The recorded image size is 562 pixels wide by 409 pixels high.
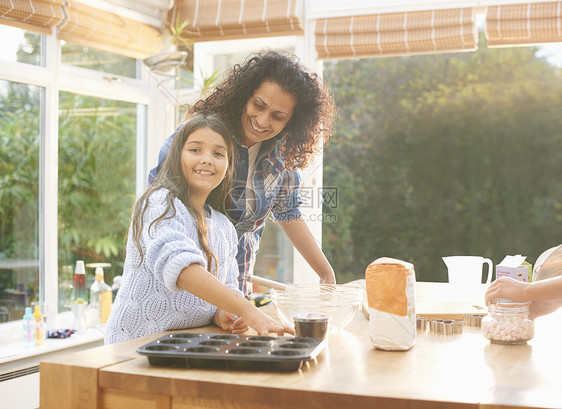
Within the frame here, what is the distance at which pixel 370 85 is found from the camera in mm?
2740

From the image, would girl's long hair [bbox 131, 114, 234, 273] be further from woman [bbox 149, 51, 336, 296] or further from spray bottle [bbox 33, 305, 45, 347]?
spray bottle [bbox 33, 305, 45, 347]

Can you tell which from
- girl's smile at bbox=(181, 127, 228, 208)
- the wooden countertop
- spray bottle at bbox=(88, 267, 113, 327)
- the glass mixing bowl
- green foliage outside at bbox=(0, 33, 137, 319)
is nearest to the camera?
the wooden countertop

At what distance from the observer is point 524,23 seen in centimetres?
280

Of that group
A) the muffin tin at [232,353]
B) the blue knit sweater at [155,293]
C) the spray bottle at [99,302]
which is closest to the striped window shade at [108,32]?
the spray bottle at [99,302]

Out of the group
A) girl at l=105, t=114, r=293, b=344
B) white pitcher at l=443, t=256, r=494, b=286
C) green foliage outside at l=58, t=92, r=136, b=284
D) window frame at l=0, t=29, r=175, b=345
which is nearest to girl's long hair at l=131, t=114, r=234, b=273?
girl at l=105, t=114, r=293, b=344

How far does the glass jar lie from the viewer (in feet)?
3.56

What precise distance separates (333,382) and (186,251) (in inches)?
15.4

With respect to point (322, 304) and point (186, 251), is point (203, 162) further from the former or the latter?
point (322, 304)

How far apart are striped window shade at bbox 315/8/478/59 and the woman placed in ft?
4.66

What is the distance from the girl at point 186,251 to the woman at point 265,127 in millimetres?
143

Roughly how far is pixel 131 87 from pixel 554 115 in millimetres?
2441

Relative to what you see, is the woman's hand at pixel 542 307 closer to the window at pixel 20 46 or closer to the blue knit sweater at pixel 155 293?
the blue knit sweater at pixel 155 293

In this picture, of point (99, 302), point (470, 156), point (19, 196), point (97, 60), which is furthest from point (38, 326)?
point (470, 156)

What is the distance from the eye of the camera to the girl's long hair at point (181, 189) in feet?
3.87
